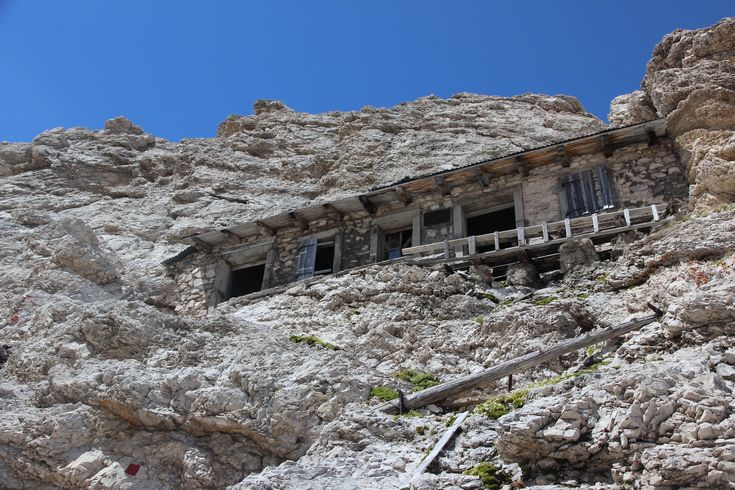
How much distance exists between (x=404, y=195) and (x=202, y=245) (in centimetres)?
591

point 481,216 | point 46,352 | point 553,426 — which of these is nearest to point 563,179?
point 481,216

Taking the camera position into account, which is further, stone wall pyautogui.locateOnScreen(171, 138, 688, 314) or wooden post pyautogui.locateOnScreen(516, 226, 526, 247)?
stone wall pyautogui.locateOnScreen(171, 138, 688, 314)

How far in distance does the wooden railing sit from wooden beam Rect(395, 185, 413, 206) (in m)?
2.25

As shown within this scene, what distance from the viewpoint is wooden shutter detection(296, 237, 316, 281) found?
18203 millimetres

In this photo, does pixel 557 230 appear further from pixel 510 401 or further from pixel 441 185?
pixel 510 401

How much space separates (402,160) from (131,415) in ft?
43.4

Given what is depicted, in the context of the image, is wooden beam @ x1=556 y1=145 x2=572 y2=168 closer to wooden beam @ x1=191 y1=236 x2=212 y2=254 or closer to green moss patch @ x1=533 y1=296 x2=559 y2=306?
green moss patch @ x1=533 y1=296 x2=559 y2=306

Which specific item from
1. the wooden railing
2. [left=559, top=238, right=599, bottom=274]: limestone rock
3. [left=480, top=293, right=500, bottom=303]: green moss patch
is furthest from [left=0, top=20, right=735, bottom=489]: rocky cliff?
the wooden railing

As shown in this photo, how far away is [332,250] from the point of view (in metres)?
19.3

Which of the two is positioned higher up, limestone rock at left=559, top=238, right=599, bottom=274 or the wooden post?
the wooden post

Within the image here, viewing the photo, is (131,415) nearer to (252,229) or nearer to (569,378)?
(569,378)

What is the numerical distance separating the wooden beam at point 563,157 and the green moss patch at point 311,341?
8.10m

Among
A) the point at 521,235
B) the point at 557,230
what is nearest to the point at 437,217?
the point at 521,235

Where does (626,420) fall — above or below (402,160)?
below
